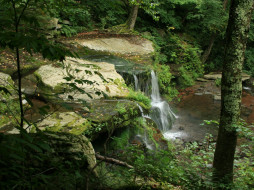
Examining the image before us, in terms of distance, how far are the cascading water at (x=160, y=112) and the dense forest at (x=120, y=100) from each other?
62 millimetres

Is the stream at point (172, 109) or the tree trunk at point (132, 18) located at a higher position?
the tree trunk at point (132, 18)

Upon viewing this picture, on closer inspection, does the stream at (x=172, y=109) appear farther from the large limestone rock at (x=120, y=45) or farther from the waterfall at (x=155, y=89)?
the large limestone rock at (x=120, y=45)

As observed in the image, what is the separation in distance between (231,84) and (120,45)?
29.3ft

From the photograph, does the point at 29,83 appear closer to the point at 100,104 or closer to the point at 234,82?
the point at 100,104

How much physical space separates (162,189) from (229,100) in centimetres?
166

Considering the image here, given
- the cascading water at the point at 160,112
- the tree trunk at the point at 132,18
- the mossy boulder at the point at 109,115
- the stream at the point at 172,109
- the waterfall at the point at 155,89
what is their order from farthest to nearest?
1. the tree trunk at the point at 132,18
2. the waterfall at the point at 155,89
3. the cascading water at the point at 160,112
4. the stream at the point at 172,109
5. the mossy boulder at the point at 109,115

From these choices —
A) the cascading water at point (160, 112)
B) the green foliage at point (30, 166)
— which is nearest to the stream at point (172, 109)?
the cascading water at point (160, 112)

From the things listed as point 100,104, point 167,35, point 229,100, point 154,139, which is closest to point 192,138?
point 154,139

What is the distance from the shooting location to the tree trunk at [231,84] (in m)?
2.88

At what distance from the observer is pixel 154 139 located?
21.0ft

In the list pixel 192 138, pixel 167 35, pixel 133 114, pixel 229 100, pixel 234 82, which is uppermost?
pixel 167 35

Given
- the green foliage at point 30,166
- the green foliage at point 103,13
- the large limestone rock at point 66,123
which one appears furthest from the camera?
the green foliage at point 103,13

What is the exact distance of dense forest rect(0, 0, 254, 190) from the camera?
1642 millimetres

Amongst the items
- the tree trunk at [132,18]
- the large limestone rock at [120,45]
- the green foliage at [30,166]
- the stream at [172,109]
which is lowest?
the stream at [172,109]
